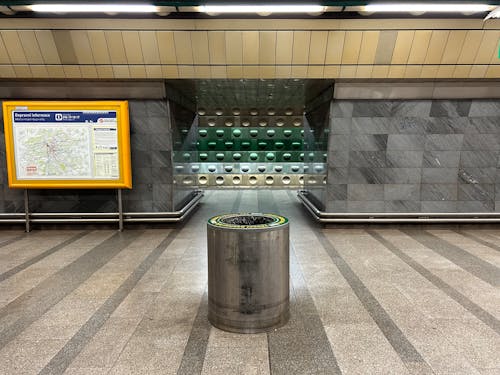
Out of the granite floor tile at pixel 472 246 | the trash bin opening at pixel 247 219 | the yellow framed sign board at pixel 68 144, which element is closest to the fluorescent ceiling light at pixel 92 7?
the yellow framed sign board at pixel 68 144

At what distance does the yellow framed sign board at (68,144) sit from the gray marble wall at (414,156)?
4.58m

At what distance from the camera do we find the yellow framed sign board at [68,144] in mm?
6535

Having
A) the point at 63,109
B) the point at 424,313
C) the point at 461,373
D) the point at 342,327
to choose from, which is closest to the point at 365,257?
the point at 424,313

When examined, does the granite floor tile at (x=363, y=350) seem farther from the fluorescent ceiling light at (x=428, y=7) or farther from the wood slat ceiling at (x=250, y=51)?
the wood slat ceiling at (x=250, y=51)

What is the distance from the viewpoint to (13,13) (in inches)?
217

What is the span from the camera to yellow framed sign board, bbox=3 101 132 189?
6.54 m

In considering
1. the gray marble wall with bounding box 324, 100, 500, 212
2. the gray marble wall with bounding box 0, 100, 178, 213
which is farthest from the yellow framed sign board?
the gray marble wall with bounding box 324, 100, 500, 212

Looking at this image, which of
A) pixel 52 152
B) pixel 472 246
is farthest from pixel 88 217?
pixel 472 246

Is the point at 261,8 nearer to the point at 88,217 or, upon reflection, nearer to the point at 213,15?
the point at 213,15

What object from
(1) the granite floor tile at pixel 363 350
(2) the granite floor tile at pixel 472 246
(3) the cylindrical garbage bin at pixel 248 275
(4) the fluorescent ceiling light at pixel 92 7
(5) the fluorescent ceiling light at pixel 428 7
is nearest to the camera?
(1) the granite floor tile at pixel 363 350

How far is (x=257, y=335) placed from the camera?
3059 mm

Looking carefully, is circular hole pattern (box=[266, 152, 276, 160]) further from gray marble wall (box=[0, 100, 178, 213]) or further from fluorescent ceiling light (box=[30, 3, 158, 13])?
fluorescent ceiling light (box=[30, 3, 158, 13])

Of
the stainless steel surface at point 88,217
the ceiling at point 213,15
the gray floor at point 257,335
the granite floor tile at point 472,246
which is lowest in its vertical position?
the gray floor at point 257,335

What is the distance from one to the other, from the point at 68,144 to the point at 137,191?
168 cm
